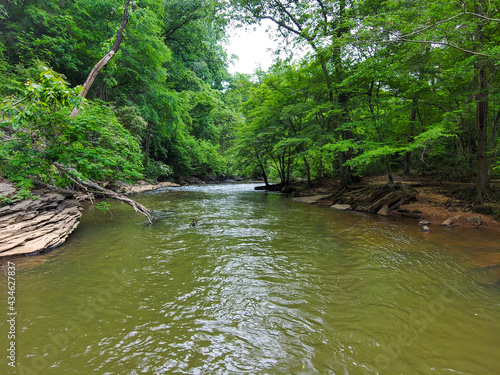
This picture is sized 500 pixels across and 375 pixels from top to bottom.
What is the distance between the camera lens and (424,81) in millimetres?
8414

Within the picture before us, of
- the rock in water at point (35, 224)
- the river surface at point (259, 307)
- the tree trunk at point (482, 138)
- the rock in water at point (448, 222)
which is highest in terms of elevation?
the tree trunk at point (482, 138)

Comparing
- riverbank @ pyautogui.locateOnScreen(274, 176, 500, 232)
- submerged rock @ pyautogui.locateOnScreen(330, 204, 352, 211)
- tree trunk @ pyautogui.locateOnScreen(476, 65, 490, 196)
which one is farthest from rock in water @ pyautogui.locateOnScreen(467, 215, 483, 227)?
submerged rock @ pyautogui.locateOnScreen(330, 204, 352, 211)

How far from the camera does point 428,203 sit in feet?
30.1

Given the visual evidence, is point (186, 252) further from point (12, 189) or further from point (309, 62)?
point (309, 62)

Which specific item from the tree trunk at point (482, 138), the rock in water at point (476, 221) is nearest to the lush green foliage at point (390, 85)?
the tree trunk at point (482, 138)

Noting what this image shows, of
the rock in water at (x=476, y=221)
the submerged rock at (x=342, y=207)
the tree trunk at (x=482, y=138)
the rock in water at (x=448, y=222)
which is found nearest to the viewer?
the rock in water at (x=476, y=221)

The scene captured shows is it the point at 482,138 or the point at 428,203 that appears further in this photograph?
the point at 428,203

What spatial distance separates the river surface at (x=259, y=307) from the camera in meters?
2.15

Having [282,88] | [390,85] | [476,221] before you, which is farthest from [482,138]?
[282,88]

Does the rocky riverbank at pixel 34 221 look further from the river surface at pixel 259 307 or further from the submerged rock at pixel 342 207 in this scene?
the submerged rock at pixel 342 207

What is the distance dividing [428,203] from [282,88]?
397 inches

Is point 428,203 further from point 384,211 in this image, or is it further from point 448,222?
point 448,222

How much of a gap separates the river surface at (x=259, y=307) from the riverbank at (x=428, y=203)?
1.89m

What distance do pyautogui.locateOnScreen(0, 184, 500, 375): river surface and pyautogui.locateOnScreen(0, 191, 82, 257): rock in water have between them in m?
0.31
